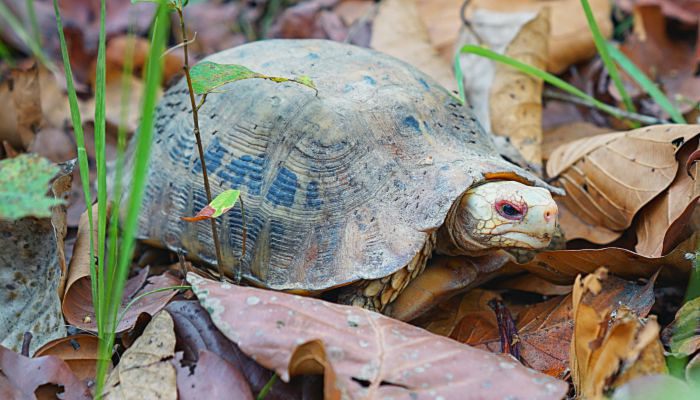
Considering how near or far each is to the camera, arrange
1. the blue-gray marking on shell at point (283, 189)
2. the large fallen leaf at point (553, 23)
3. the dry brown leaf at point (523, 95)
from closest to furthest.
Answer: the blue-gray marking on shell at point (283, 189) < the dry brown leaf at point (523, 95) < the large fallen leaf at point (553, 23)

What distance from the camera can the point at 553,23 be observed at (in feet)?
12.6

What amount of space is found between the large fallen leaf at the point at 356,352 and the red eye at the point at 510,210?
1.82ft

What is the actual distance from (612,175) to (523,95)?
2.75ft

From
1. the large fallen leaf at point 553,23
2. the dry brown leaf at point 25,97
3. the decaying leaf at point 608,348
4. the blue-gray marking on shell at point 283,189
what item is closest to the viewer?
the decaying leaf at point 608,348

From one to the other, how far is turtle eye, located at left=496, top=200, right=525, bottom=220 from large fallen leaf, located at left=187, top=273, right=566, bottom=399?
1.82 ft

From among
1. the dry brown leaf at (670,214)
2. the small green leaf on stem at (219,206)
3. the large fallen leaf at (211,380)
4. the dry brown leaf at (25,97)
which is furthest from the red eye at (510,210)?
the dry brown leaf at (25,97)

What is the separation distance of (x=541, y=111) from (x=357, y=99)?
1.32m

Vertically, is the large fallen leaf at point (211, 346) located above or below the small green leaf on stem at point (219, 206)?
below

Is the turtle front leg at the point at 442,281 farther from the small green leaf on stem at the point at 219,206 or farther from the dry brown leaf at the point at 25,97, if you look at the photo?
the dry brown leaf at the point at 25,97

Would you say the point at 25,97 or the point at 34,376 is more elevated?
the point at 25,97

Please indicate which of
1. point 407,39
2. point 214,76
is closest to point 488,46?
point 407,39

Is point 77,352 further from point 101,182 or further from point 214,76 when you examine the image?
point 214,76

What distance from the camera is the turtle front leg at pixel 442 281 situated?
89.4 inches

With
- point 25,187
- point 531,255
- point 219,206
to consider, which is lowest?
point 531,255
